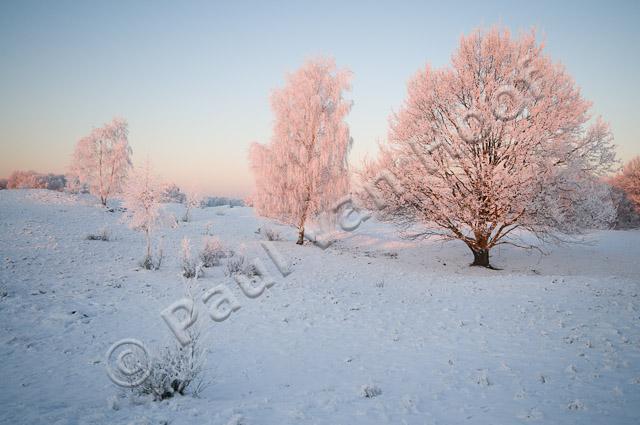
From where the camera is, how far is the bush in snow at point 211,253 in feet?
42.4

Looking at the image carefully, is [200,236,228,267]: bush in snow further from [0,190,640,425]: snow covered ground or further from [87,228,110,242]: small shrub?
[87,228,110,242]: small shrub

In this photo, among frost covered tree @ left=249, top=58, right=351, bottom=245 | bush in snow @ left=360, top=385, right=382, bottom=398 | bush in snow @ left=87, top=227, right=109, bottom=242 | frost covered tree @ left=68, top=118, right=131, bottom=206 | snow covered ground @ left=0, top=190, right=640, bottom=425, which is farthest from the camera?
frost covered tree @ left=68, top=118, right=131, bottom=206

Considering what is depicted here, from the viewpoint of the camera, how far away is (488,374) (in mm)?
4898

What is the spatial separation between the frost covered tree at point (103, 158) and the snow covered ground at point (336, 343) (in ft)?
57.4

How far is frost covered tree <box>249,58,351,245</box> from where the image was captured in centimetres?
1727

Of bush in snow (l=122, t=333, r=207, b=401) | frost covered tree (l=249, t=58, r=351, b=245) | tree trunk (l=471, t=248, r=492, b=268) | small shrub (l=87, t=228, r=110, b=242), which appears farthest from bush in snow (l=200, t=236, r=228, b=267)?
tree trunk (l=471, t=248, r=492, b=268)

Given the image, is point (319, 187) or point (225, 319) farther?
point (319, 187)

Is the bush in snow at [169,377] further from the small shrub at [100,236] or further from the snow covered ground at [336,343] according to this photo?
the small shrub at [100,236]

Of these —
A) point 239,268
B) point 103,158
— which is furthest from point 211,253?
point 103,158

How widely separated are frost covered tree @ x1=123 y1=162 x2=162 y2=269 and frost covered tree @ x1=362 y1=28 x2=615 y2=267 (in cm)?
990

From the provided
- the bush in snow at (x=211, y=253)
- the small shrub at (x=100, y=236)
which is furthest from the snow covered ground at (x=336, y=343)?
the small shrub at (x=100, y=236)

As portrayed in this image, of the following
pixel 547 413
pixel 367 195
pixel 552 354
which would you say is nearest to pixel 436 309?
pixel 552 354

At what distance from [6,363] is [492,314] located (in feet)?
34.1

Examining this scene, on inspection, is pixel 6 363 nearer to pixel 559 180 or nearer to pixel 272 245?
pixel 272 245
